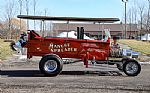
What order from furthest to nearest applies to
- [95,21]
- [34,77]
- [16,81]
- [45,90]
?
[95,21]
[34,77]
[16,81]
[45,90]

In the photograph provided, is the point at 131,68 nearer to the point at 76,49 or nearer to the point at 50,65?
the point at 76,49

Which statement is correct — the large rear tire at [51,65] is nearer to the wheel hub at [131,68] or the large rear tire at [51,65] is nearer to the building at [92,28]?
the wheel hub at [131,68]

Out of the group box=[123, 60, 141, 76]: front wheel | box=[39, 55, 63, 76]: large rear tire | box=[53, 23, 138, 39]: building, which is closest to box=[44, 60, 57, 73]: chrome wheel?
box=[39, 55, 63, 76]: large rear tire

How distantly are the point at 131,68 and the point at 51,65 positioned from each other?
3340 mm

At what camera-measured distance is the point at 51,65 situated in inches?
547

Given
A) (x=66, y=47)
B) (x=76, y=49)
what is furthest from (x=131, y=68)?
(x=66, y=47)

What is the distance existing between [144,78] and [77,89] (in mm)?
4101

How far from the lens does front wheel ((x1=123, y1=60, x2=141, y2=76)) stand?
14383mm

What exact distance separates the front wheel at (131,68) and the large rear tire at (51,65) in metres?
2.75

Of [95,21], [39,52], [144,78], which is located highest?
[95,21]

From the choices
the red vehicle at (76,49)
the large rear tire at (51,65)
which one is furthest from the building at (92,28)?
the large rear tire at (51,65)

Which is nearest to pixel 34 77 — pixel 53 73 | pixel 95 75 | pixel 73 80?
pixel 53 73

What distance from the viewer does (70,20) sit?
15.2 meters

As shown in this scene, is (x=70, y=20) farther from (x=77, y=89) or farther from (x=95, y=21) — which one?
(x=77, y=89)
